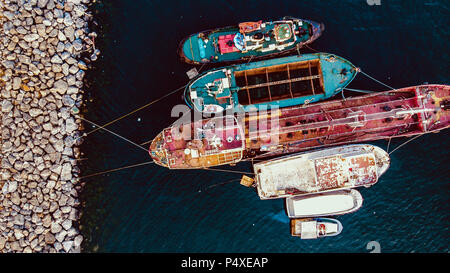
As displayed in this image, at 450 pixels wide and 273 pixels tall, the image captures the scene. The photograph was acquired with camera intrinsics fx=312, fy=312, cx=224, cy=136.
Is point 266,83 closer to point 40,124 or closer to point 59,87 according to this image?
point 59,87

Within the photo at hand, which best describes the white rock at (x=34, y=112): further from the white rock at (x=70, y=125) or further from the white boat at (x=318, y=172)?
the white boat at (x=318, y=172)

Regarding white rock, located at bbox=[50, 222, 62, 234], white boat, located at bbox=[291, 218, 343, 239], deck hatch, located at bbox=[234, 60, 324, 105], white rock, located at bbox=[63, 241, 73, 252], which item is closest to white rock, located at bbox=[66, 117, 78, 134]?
white rock, located at bbox=[50, 222, 62, 234]

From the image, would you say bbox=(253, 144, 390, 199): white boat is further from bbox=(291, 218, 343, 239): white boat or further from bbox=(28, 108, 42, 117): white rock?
bbox=(28, 108, 42, 117): white rock

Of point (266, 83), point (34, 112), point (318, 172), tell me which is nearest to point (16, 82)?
point (34, 112)

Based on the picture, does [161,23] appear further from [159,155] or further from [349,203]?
[349,203]
